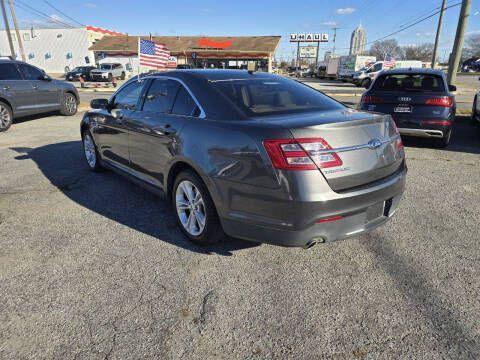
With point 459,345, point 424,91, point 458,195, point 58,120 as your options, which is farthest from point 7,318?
point 58,120

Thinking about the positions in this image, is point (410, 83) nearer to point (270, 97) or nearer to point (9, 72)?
point (270, 97)

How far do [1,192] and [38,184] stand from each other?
0.47 m

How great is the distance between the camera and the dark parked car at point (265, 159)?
2.56 m

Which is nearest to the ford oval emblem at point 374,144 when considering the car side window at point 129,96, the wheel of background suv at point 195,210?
the wheel of background suv at point 195,210

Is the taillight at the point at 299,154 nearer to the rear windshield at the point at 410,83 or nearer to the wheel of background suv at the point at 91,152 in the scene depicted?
the wheel of background suv at the point at 91,152

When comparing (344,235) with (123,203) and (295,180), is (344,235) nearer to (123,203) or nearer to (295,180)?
(295,180)

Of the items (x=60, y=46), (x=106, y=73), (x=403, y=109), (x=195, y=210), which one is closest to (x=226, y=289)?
(x=195, y=210)

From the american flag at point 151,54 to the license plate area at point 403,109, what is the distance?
29.0 ft

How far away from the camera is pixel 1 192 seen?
5.04 meters

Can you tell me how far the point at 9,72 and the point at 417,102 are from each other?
10.4 metres

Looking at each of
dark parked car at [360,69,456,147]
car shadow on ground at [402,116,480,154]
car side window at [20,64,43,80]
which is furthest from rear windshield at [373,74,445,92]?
car side window at [20,64,43,80]

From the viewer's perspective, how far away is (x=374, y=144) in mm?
2812

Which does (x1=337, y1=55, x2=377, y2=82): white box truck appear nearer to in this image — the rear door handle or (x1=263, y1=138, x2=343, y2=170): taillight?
the rear door handle

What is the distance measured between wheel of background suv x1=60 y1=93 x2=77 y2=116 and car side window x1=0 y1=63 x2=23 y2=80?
1.69m
